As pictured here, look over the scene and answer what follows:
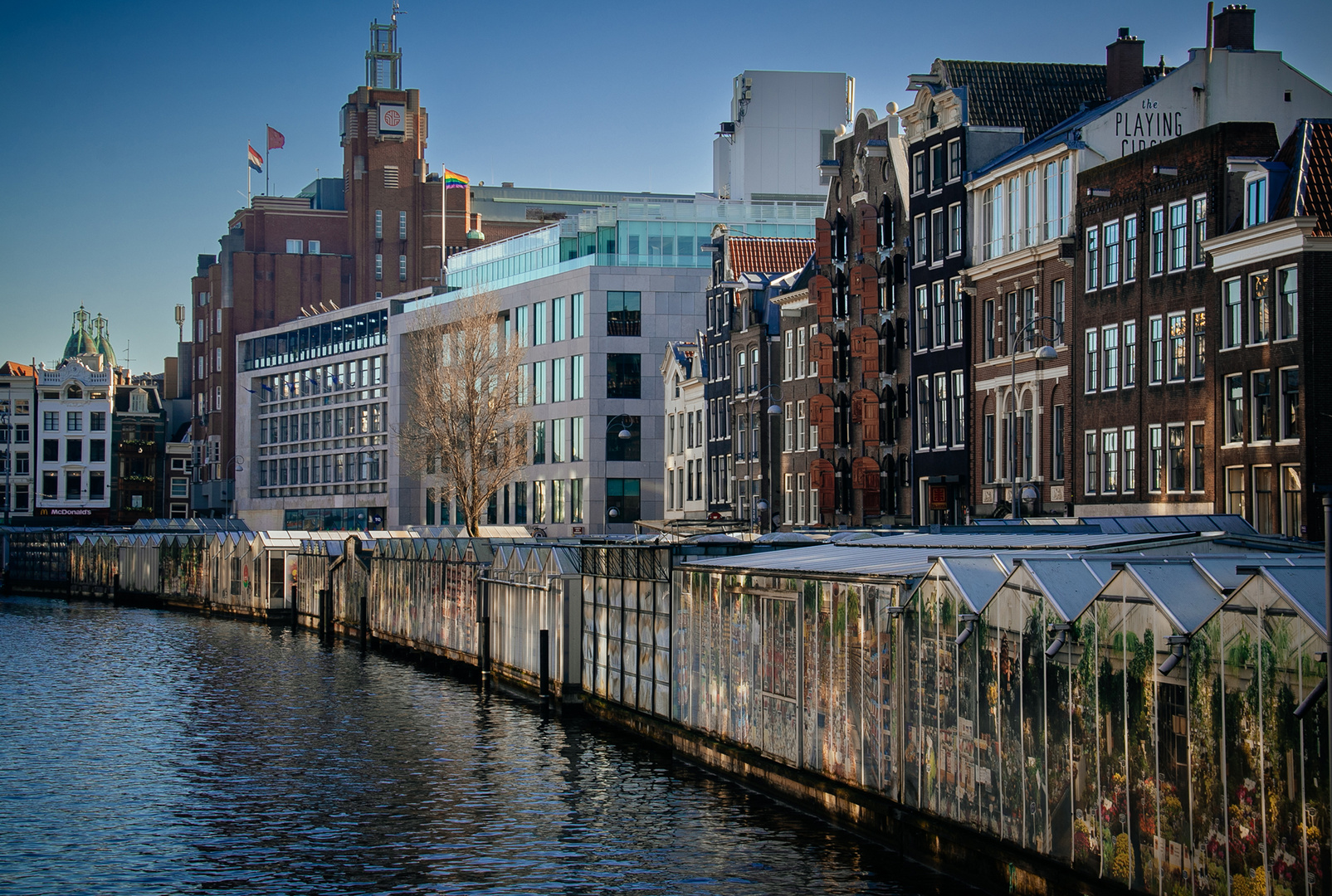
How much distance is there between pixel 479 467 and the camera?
344 ft

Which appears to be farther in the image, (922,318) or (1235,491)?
(922,318)

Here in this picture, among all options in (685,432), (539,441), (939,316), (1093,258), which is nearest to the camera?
(1093,258)

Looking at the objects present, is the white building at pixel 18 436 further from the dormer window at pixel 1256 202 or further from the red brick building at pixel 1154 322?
the dormer window at pixel 1256 202

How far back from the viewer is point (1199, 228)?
52.6m

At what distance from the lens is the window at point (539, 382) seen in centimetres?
12450

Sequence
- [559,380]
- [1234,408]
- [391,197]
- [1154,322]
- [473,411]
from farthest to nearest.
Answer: [391,197] → [559,380] → [473,411] → [1154,322] → [1234,408]

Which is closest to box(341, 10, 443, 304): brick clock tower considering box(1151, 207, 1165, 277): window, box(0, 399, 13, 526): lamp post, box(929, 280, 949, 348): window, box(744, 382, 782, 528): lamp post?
box(0, 399, 13, 526): lamp post

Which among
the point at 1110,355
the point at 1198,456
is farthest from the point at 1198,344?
the point at 1110,355

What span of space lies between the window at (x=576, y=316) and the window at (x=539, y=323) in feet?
13.8

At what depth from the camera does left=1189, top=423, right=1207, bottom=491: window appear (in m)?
52.4

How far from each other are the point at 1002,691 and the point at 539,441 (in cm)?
10489

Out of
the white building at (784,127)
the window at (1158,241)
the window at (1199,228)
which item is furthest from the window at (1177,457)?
the white building at (784,127)

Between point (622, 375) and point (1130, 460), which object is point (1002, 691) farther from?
point (622, 375)

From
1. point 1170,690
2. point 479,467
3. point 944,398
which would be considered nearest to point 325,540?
point 479,467
